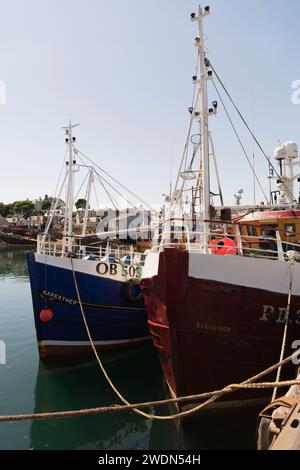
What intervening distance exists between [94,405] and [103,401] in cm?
30

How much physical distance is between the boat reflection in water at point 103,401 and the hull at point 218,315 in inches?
47.8

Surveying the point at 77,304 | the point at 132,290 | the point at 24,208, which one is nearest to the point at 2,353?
the point at 77,304

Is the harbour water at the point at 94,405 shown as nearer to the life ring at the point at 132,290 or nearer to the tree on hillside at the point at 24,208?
the life ring at the point at 132,290

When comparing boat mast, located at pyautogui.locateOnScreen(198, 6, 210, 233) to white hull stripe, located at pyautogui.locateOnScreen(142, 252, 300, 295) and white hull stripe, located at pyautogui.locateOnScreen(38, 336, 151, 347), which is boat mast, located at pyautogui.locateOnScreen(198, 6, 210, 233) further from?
white hull stripe, located at pyautogui.locateOnScreen(38, 336, 151, 347)

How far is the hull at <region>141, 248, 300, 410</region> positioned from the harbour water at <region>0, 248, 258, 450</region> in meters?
0.91

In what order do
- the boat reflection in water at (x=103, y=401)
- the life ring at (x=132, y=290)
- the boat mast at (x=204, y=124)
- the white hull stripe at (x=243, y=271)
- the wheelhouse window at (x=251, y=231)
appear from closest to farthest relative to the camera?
the white hull stripe at (x=243, y=271) < the boat reflection in water at (x=103, y=401) < the boat mast at (x=204, y=124) < the wheelhouse window at (x=251, y=231) < the life ring at (x=132, y=290)

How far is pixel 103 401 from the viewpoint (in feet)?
29.3

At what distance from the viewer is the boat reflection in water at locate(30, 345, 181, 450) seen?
7223mm

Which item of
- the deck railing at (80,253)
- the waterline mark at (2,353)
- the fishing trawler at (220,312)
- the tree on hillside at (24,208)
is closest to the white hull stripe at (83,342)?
the waterline mark at (2,353)

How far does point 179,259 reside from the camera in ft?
22.8

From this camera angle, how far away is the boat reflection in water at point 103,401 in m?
7.22

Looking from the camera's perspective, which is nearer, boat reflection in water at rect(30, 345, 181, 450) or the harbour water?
the harbour water

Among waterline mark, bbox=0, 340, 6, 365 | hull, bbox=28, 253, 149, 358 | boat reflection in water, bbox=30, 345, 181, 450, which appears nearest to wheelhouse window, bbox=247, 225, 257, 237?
hull, bbox=28, 253, 149, 358
